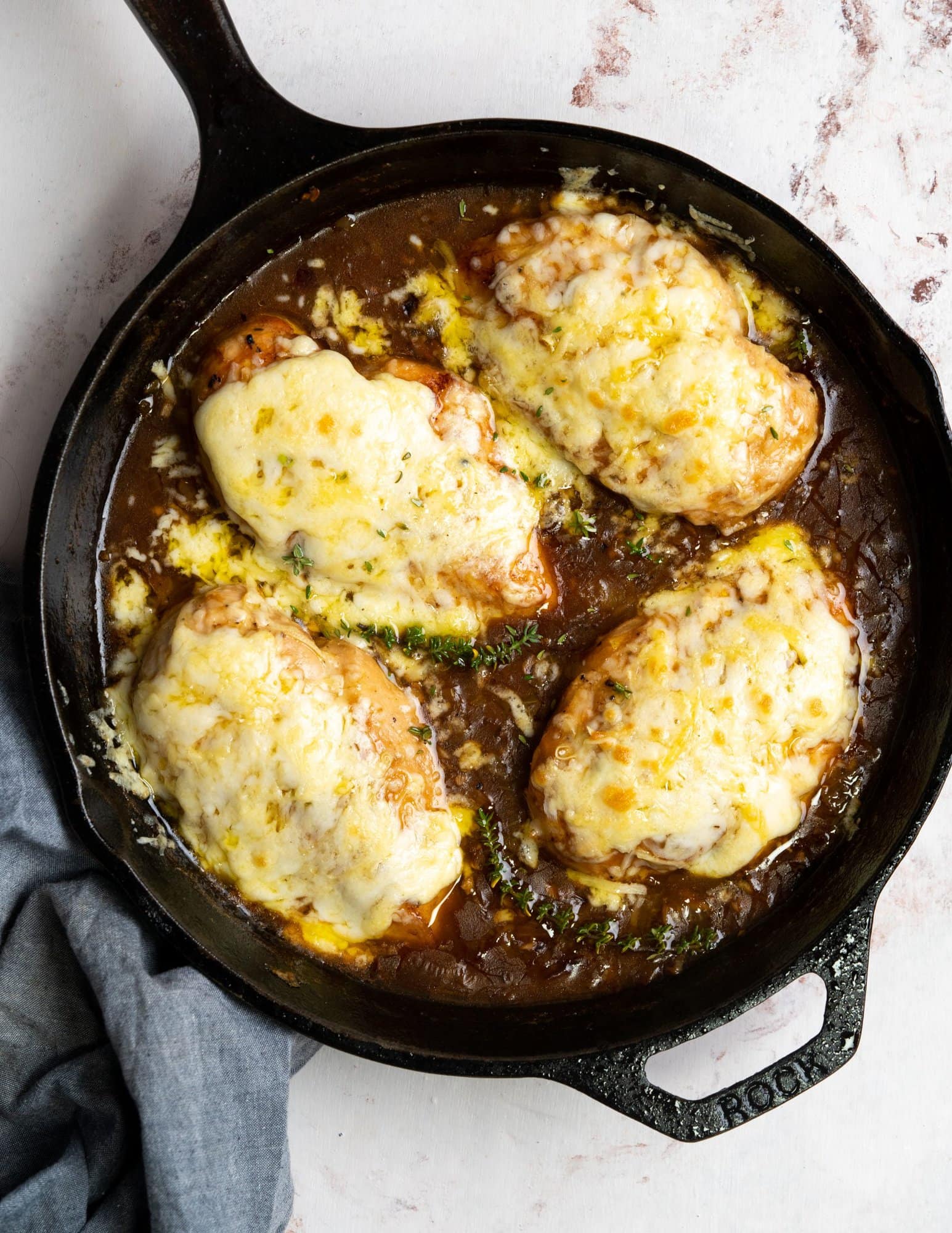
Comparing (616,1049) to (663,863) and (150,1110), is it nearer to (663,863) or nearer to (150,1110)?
(663,863)

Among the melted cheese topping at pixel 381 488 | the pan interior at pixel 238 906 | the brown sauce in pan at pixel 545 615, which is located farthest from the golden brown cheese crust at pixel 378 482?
the pan interior at pixel 238 906

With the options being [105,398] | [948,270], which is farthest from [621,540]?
[105,398]

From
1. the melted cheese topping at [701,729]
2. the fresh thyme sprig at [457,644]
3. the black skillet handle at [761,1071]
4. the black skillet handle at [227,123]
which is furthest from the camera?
the fresh thyme sprig at [457,644]

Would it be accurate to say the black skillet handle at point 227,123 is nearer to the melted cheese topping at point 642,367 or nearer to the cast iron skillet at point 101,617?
the cast iron skillet at point 101,617

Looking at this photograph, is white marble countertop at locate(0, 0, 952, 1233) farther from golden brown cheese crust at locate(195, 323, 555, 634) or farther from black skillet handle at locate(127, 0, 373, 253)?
golden brown cheese crust at locate(195, 323, 555, 634)

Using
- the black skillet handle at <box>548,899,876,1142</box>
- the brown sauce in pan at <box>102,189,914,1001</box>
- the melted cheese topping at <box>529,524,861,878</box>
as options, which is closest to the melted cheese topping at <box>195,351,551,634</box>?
the brown sauce in pan at <box>102,189,914,1001</box>

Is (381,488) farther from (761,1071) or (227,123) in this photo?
(761,1071)
